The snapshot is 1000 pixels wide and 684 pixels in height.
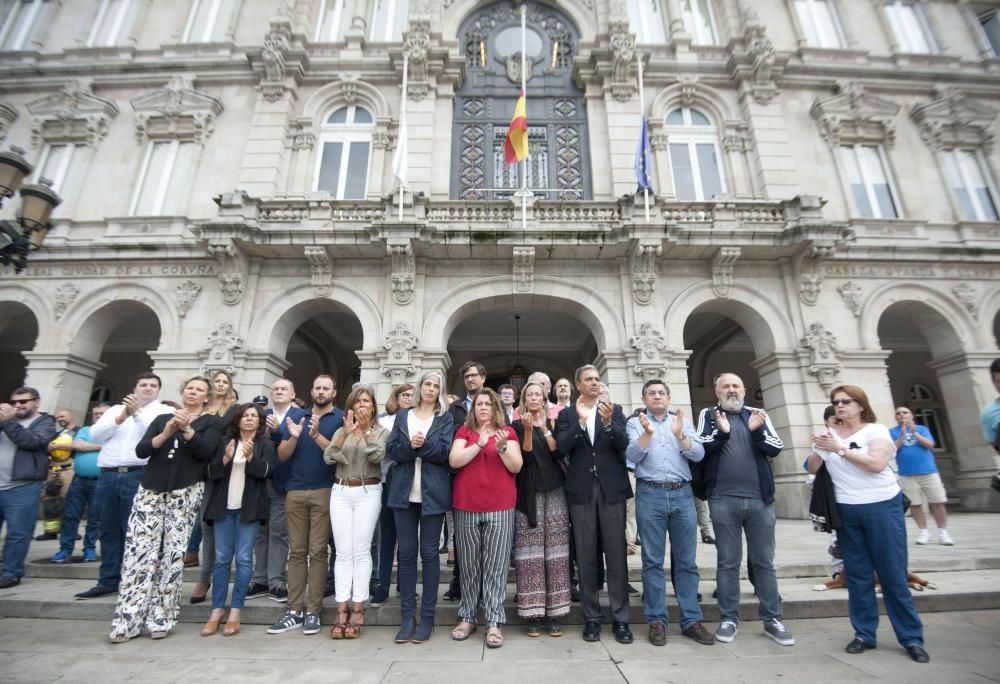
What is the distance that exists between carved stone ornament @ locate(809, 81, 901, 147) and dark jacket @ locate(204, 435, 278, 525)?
17.1 meters

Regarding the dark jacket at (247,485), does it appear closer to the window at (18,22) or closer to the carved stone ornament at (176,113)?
the carved stone ornament at (176,113)

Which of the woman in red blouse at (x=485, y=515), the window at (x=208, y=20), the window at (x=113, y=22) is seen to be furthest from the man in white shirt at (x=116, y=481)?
the window at (x=113, y=22)

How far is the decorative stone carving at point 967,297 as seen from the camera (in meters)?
12.4

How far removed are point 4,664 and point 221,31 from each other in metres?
18.2

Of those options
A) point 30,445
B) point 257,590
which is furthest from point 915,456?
point 30,445

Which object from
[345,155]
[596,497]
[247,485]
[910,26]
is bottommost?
[596,497]

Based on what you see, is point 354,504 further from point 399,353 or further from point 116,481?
point 399,353

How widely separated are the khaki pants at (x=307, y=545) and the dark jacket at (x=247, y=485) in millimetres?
318

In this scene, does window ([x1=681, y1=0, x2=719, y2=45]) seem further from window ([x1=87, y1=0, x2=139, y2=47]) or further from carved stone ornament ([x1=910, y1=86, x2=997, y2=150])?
window ([x1=87, y1=0, x2=139, y2=47])

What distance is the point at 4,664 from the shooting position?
3.86 meters

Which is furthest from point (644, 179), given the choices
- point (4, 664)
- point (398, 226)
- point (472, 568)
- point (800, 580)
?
point (4, 664)

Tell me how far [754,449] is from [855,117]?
49.8ft

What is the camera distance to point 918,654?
3.73 metres

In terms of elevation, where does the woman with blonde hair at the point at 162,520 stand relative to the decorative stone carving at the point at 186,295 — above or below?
below
